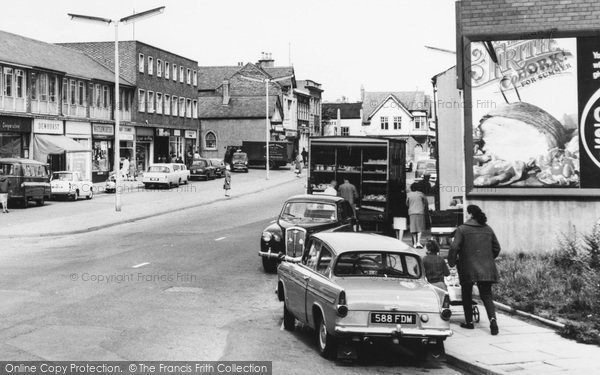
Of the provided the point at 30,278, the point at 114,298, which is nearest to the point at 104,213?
the point at 30,278

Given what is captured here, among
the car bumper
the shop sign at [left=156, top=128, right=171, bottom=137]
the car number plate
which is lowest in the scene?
the car bumper

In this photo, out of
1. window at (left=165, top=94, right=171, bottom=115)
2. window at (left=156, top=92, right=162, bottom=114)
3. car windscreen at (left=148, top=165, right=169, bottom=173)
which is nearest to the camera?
car windscreen at (left=148, top=165, right=169, bottom=173)

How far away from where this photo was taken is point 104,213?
31828mm

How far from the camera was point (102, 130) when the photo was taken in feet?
178

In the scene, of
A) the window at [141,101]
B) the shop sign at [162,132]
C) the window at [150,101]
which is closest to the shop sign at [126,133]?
the window at [141,101]

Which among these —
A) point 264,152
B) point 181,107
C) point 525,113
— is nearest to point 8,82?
point 181,107

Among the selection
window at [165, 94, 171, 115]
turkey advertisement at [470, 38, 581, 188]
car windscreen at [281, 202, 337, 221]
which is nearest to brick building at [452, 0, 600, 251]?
turkey advertisement at [470, 38, 581, 188]

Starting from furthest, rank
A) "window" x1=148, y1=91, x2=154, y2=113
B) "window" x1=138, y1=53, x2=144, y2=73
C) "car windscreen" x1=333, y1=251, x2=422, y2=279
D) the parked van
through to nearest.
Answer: "window" x1=148, y1=91, x2=154, y2=113 < "window" x1=138, y1=53, x2=144, y2=73 < the parked van < "car windscreen" x1=333, y1=251, x2=422, y2=279

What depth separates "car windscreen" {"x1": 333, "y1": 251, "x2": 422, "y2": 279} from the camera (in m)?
9.50

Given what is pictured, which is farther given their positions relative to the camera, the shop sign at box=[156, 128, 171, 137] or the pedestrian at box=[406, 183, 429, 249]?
the shop sign at box=[156, 128, 171, 137]

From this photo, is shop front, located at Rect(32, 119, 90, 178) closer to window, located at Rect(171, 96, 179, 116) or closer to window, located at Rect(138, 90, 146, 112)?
window, located at Rect(138, 90, 146, 112)

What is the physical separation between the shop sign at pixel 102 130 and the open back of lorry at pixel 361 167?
107 ft

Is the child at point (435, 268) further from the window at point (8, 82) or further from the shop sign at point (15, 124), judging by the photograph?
the window at point (8, 82)

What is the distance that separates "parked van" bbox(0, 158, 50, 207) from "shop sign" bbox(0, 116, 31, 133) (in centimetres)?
733
